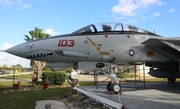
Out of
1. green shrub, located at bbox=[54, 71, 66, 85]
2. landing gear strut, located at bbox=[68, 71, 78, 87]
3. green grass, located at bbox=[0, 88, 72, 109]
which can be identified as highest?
landing gear strut, located at bbox=[68, 71, 78, 87]

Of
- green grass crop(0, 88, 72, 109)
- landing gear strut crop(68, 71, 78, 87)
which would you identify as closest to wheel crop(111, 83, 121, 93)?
landing gear strut crop(68, 71, 78, 87)

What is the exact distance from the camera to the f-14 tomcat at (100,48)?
778 centimetres

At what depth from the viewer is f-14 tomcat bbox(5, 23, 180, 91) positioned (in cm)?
778

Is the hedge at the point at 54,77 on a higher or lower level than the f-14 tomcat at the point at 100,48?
lower

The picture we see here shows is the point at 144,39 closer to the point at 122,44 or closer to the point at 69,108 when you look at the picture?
the point at 122,44

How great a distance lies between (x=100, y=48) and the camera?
8.42 metres

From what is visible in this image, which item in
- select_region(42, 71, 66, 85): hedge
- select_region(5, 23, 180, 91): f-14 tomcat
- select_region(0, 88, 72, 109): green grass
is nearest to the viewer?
select_region(5, 23, 180, 91): f-14 tomcat

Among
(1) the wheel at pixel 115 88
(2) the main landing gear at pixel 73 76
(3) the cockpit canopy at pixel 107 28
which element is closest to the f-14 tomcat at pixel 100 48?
(3) the cockpit canopy at pixel 107 28

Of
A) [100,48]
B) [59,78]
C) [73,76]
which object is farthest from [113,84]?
[59,78]

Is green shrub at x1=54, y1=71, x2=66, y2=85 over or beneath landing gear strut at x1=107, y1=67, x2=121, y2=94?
beneath

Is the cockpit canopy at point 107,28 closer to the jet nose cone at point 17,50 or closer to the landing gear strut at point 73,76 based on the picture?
the landing gear strut at point 73,76

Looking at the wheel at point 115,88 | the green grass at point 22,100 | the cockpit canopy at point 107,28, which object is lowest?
the green grass at point 22,100

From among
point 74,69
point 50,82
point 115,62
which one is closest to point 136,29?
point 115,62

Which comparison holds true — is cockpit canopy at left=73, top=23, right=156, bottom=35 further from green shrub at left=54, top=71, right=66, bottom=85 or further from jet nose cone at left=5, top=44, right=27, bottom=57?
green shrub at left=54, top=71, right=66, bottom=85
